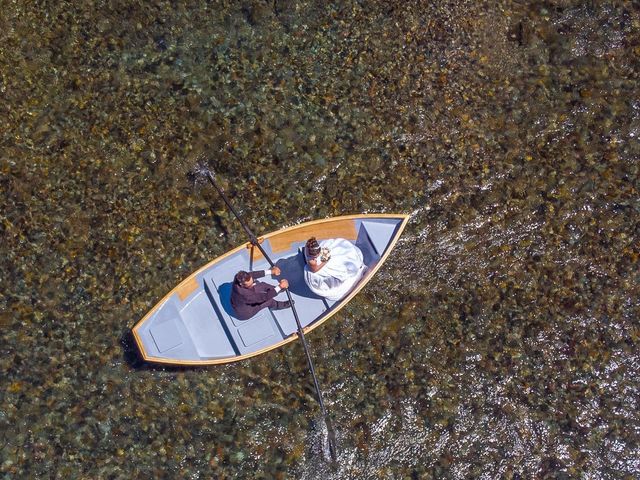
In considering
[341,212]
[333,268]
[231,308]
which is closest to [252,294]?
[231,308]

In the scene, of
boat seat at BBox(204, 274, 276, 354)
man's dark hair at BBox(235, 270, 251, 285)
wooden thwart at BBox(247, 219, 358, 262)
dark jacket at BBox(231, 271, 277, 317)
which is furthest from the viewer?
wooden thwart at BBox(247, 219, 358, 262)

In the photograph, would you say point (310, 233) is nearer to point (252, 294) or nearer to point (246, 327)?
point (252, 294)

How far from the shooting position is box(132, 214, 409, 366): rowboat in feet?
37.7

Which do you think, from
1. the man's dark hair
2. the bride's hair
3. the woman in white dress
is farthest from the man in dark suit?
the bride's hair

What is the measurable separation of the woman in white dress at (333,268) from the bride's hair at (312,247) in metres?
0.14

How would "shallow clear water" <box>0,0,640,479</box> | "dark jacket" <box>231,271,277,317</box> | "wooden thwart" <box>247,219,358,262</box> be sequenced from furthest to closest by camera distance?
"wooden thwart" <box>247,219,358,262</box>
"shallow clear water" <box>0,0,640,479</box>
"dark jacket" <box>231,271,277,317</box>

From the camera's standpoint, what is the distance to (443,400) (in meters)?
12.1

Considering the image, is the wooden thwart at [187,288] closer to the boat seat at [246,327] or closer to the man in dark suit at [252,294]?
the boat seat at [246,327]

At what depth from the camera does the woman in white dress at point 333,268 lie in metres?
11.0

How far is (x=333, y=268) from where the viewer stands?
11.2m

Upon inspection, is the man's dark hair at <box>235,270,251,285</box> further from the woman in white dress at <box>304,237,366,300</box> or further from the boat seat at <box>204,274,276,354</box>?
the boat seat at <box>204,274,276,354</box>

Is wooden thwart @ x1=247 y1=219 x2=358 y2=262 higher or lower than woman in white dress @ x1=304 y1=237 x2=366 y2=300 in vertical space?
higher

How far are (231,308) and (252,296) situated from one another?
2.71 feet

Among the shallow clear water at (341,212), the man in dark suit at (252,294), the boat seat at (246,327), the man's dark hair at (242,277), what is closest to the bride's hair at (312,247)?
the man in dark suit at (252,294)
